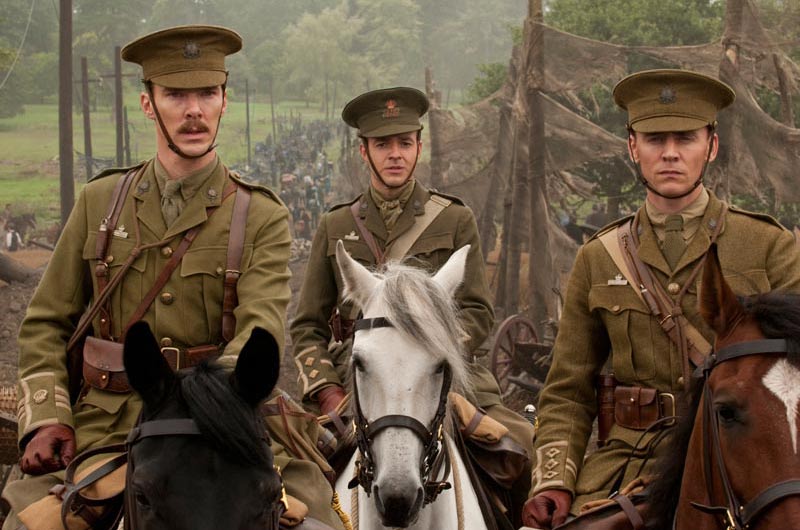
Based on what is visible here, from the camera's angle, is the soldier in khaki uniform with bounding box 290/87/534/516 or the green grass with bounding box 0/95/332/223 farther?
the green grass with bounding box 0/95/332/223

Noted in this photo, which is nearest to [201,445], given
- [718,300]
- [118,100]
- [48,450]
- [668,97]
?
[48,450]

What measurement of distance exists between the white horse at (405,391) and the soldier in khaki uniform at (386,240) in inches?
48.3

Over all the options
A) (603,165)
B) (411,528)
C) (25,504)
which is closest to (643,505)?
(411,528)

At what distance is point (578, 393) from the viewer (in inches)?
187

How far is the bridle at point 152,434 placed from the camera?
3.07m

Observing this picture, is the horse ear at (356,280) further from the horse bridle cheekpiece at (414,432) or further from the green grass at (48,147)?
the green grass at (48,147)

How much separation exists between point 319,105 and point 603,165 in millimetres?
26599

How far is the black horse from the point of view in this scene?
2.91 metres

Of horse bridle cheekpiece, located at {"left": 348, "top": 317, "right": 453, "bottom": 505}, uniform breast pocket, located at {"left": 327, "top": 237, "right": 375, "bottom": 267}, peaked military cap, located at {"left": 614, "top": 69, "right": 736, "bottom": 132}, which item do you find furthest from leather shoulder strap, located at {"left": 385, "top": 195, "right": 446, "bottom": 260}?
peaked military cap, located at {"left": 614, "top": 69, "right": 736, "bottom": 132}

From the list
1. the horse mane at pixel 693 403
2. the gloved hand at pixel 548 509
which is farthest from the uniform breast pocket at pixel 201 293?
the horse mane at pixel 693 403

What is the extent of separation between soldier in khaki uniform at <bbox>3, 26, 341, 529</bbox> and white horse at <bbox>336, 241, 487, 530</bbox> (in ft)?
1.45

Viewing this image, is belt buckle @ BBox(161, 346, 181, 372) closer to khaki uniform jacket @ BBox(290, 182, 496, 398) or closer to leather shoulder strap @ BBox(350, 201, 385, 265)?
khaki uniform jacket @ BBox(290, 182, 496, 398)

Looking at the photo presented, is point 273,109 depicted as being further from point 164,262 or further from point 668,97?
point 164,262

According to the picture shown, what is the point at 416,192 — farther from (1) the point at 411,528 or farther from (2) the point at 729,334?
(2) the point at 729,334
